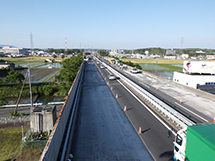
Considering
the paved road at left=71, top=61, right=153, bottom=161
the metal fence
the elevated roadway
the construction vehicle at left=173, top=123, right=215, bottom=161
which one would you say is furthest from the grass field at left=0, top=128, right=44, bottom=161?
the construction vehicle at left=173, top=123, right=215, bottom=161

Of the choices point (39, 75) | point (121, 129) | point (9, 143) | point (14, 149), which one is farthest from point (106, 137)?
point (39, 75)

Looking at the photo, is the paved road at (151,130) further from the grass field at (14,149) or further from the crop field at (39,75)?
the crop field at (39,75)

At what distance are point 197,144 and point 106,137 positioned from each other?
593 centimetres

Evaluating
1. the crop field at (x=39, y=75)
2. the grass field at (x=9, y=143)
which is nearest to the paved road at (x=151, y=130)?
the grass field at (x=9, y=143)

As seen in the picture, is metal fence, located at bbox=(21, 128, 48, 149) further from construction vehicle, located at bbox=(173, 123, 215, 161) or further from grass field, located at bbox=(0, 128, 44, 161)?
construction vehicle, located at bbox=(173, 123, 215, 161)

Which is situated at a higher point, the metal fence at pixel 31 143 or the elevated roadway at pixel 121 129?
the elevated roadway at pixel 121 129

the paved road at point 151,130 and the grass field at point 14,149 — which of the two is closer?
the paved road at point 151,130

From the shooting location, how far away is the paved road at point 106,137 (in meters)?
8.95

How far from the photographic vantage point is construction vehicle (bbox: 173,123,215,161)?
5.78m

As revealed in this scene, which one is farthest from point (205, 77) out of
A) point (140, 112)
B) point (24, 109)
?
point (24, 109)

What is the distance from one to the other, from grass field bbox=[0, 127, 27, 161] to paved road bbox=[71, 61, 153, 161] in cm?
598

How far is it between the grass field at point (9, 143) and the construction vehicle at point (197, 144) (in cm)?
1229

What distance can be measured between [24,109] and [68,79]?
64.4 ft

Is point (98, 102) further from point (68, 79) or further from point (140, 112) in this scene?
point (68, 79)
